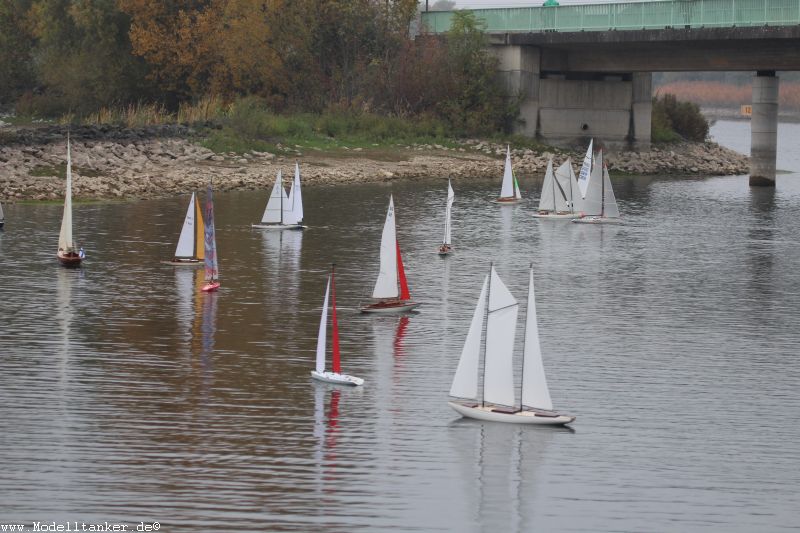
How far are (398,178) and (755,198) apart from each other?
28.2m

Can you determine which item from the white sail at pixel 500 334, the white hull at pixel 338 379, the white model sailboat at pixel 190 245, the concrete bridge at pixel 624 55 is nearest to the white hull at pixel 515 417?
the white sail at pixel 500 334

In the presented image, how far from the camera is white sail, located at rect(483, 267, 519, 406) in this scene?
109 feet

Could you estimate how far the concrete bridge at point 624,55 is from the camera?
102 m

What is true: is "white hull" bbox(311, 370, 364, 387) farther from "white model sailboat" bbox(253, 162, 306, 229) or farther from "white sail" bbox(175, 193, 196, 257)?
"white model sailboat" bbox(253, 162, 306, 229)

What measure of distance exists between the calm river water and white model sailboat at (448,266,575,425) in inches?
17.8

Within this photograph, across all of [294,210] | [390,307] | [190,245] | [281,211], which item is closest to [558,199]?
[294,210]

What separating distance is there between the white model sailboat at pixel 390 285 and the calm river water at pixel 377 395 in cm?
88

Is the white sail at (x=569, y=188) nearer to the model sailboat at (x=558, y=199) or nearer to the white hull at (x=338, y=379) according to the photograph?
the model sailboat at (x=558, y=199)

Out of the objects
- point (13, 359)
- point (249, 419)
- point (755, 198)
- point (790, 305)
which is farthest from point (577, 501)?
point (755, 198)

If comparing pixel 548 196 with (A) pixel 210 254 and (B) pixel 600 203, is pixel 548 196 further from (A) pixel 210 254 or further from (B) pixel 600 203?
(A) pixel 210 254

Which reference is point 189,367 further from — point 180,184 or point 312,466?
point 180,184

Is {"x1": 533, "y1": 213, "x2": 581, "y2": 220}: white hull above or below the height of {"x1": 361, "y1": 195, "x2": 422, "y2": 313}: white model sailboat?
above

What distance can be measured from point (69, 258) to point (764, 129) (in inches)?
2754

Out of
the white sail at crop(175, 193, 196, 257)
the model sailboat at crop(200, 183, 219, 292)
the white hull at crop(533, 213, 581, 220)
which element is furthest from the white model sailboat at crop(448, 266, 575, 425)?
the white hull at crop(533, 213, 581, 220)
